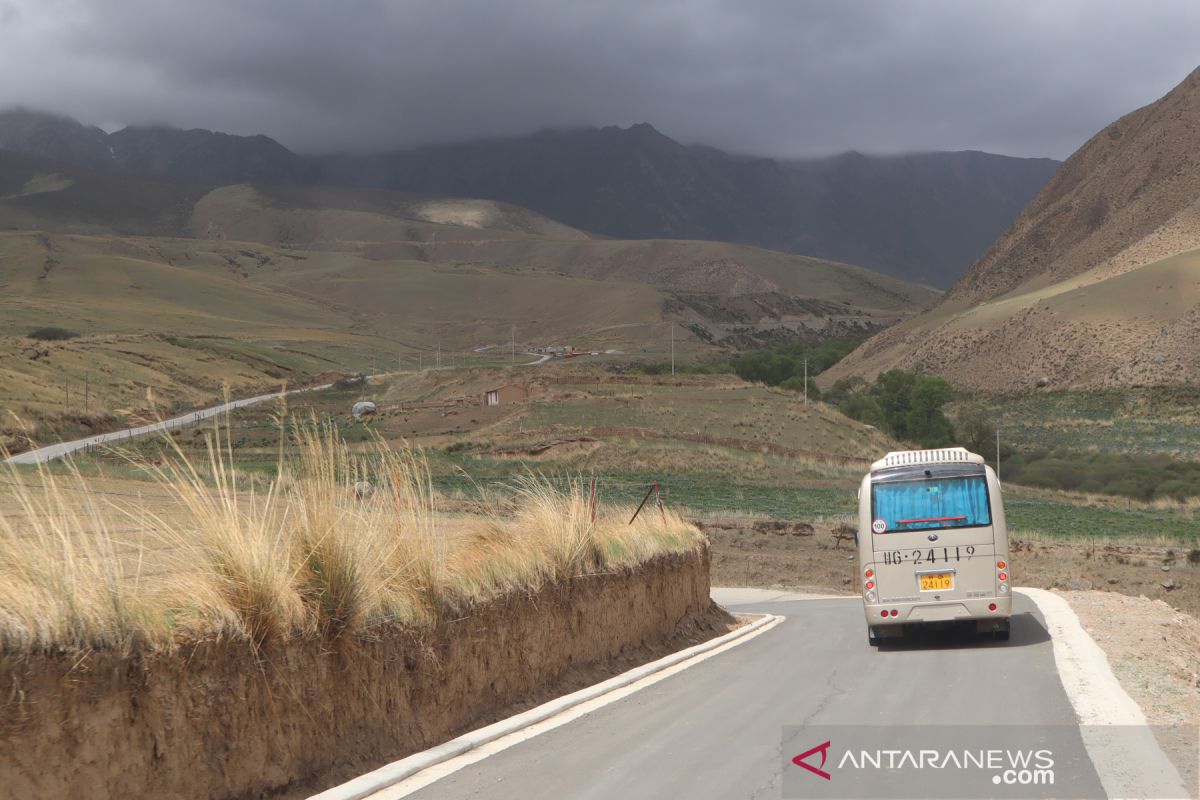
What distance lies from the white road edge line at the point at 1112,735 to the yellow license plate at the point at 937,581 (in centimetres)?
156

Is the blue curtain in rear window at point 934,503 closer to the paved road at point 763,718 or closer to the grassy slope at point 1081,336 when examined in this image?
the paved road at point 763,718

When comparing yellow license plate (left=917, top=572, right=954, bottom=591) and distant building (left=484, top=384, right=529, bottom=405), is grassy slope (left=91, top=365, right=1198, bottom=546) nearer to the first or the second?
distant building (left=484, top=384, right=529, bottom=405)

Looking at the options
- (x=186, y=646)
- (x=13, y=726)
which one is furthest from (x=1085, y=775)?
(x=13, y=726)

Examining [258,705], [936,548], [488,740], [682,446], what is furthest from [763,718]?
[682,446]

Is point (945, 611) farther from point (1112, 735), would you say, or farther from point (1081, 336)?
point (1081, 336)

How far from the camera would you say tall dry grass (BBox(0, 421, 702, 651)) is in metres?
6.72

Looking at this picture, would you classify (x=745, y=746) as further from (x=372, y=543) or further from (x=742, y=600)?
(x=742, y=600)

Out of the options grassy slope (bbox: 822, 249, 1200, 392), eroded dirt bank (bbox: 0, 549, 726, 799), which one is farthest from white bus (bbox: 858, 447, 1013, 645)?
grassy slope (bbox: 822, 249, 1200, 392)

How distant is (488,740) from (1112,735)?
479 cm

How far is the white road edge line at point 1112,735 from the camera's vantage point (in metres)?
7.57

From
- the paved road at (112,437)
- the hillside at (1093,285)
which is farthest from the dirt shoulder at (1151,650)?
the hillside at (1093,285)

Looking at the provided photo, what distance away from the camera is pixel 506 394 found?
91.5m

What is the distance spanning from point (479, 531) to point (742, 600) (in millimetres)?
22174

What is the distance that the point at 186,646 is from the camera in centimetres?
720
